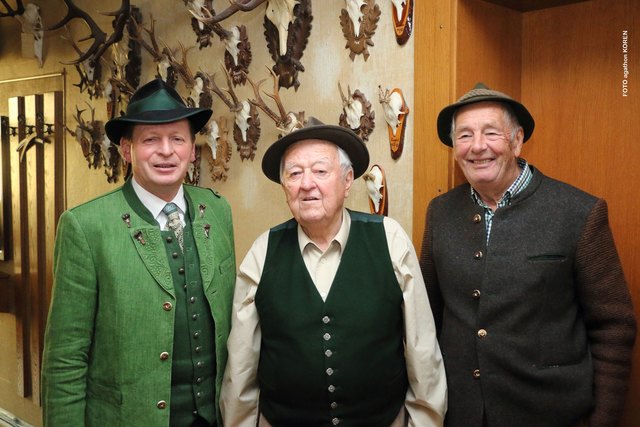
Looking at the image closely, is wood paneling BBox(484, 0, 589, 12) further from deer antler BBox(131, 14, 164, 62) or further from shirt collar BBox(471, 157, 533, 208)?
deer antler BBox(131, 14, 164, 62)

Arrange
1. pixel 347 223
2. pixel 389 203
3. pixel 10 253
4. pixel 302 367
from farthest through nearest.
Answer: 1. pixel 10 253
2. pixel 389 203
3. pixel 347 223
4. pixel 302 367

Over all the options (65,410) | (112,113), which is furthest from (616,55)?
(112,113)

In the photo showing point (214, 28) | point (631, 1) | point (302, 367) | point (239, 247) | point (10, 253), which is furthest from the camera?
point (10, 253)

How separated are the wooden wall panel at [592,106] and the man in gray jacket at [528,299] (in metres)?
0.54

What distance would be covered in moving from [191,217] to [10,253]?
12.2 feet

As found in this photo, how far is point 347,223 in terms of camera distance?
7.03 ft

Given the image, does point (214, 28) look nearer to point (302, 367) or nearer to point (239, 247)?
point (239, 247)

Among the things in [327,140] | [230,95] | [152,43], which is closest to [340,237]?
[327,140]

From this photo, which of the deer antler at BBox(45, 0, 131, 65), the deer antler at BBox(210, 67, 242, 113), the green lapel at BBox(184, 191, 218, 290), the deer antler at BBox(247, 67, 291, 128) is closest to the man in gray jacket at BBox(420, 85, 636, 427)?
the green lapel at BBox(184, 191, 218, 290)

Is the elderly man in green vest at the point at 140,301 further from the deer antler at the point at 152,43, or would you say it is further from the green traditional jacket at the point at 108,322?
the deer antler at the point at 152,43

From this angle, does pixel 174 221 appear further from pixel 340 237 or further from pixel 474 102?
pixel 474 102

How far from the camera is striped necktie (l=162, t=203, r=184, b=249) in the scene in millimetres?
2156

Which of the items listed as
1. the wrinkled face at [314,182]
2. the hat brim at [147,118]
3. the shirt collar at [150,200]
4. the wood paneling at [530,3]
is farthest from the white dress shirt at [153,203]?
the wood paneling at [530,3]

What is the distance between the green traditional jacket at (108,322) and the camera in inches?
79.0
